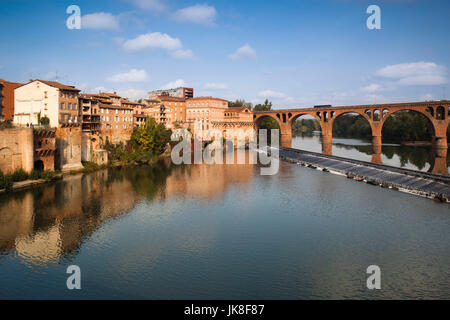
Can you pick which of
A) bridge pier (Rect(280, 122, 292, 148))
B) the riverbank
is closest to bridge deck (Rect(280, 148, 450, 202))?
the riverbank

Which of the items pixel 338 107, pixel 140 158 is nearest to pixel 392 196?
pixel 140 158

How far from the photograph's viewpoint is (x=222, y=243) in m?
17.5

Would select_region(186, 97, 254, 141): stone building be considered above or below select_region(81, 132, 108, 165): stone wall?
above

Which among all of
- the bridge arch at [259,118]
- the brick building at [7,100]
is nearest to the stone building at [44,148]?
the brick building at [7,100]

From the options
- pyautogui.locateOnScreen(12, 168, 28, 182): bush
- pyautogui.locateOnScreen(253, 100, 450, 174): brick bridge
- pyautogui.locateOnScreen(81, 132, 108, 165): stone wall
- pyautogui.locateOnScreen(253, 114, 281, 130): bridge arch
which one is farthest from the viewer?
pyautogui.locateOnScreen(253, 114, 281, 130): bridge arch

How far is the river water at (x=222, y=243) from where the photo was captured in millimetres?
13188

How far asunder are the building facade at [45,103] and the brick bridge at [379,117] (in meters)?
39.1

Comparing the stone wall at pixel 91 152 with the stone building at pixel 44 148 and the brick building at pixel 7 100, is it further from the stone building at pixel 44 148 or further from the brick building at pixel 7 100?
the brick building at pixel 7 100

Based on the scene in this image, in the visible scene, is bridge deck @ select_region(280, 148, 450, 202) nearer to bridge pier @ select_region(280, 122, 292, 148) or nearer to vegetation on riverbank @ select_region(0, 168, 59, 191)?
vegetation on riverbank @ select_region(0, 168, 59, 191)

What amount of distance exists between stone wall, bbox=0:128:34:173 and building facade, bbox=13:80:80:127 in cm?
660

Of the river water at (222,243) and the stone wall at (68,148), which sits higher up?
the stone wall at (68,148)

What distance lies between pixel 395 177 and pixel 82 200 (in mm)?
26571

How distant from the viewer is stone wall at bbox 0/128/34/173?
27.7 metres
